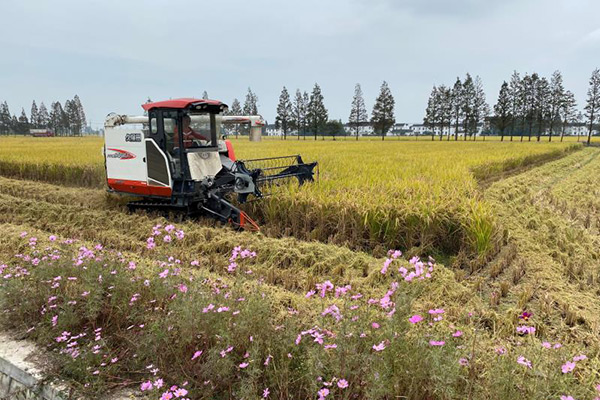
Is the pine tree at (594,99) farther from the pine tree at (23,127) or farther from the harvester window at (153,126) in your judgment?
the pine tree at (23,127)

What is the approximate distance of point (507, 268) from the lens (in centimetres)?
485

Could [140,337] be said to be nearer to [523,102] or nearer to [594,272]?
[594,272]

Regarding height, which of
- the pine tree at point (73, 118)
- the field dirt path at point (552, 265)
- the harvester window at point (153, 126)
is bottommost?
the field dirt path at point (552, 265)

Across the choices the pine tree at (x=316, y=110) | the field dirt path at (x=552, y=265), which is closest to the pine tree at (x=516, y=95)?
the pine tree at (x=316, y=110)

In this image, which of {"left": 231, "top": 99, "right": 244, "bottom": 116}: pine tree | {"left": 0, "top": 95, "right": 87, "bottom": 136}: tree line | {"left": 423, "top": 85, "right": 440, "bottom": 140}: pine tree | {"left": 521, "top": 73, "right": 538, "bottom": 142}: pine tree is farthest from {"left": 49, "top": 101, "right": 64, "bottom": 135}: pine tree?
{"left": 521, "top": 73, "right": 538, "bottom": 142}: pine tree

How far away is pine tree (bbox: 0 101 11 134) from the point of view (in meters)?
89.6

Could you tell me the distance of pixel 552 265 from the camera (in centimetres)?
483

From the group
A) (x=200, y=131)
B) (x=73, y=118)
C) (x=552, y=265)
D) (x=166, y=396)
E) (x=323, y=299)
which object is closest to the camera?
(x=166, y=396)

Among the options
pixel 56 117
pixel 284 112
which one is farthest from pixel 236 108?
pixel 56 117

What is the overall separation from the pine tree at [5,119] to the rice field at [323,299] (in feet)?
343

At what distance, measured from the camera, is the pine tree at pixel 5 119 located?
89.6m

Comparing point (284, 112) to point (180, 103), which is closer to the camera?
point (180, 103)

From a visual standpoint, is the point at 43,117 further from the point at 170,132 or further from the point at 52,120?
the point at 170,132

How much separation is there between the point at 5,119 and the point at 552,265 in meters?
116
